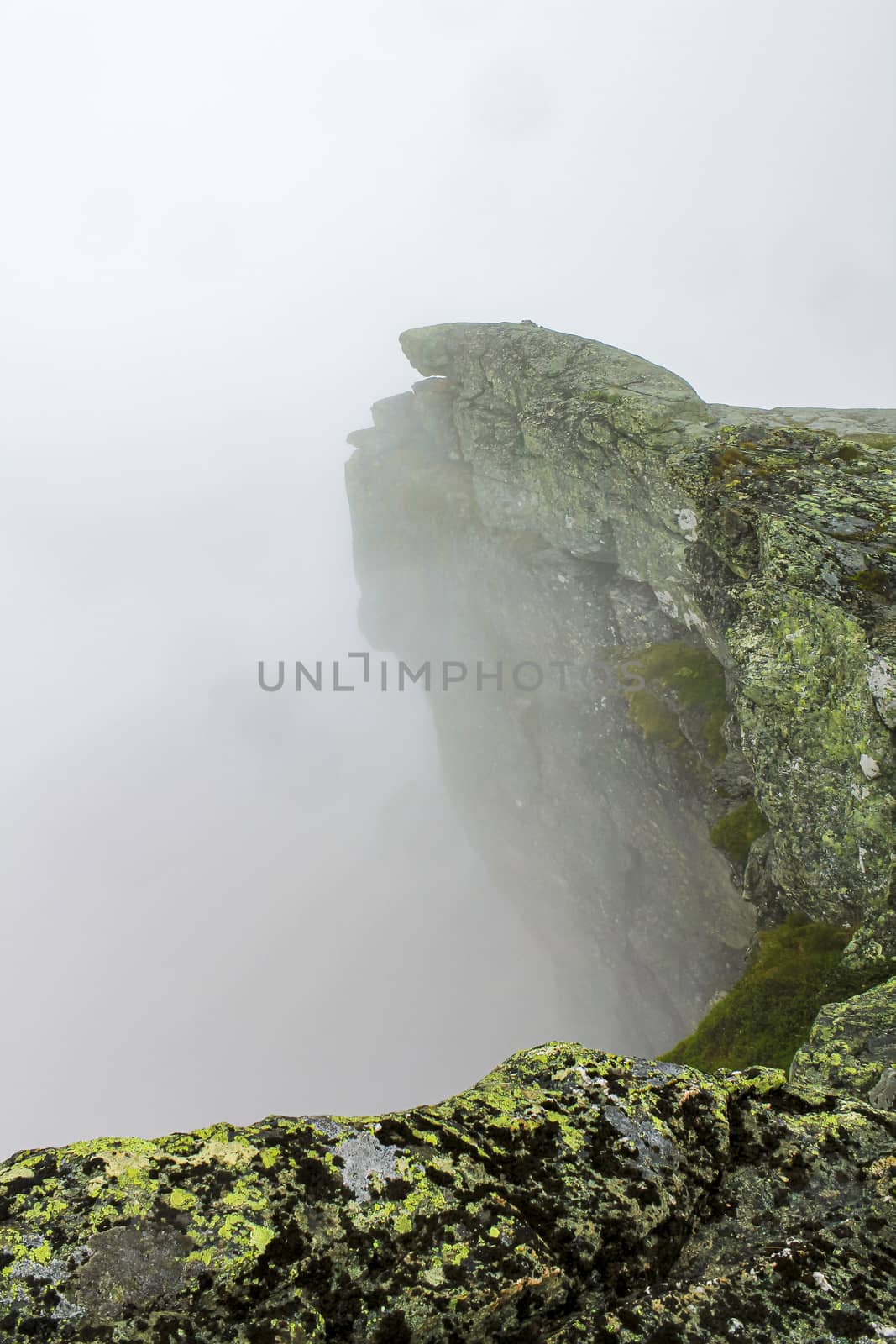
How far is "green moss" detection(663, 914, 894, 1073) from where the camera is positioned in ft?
56.2

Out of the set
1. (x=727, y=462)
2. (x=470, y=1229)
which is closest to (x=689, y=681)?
(x=727, y=462)

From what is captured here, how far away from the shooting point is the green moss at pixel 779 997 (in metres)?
17.1

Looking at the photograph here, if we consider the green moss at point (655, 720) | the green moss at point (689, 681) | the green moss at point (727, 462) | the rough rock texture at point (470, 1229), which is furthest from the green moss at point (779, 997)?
the green moss at point (655, 720)

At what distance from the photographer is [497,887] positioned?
298ft

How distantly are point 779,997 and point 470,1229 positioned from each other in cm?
1619

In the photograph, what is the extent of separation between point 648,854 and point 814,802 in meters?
27.7

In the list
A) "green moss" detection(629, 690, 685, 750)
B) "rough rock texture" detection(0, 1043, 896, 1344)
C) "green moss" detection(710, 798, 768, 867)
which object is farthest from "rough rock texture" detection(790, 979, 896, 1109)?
"green moss" detection(629, 690, 685, 750)

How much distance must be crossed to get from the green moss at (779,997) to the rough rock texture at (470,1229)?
1080cm

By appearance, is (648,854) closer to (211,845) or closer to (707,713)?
(707,713)

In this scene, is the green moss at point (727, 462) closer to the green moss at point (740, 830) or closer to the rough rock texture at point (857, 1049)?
the green moss at point (740, 830)

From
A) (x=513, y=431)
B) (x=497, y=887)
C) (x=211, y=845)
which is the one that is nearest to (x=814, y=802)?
(x=513, y=431)

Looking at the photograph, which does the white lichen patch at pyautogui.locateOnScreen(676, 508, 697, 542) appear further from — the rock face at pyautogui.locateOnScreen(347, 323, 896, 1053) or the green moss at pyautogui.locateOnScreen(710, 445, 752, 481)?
the green moss at pyautogui.locateOnScreen(710, 445, 752, 481)

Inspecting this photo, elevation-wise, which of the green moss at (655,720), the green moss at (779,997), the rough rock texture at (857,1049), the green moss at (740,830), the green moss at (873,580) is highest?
the green moss at (873,580)

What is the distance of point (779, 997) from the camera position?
62.6ft
